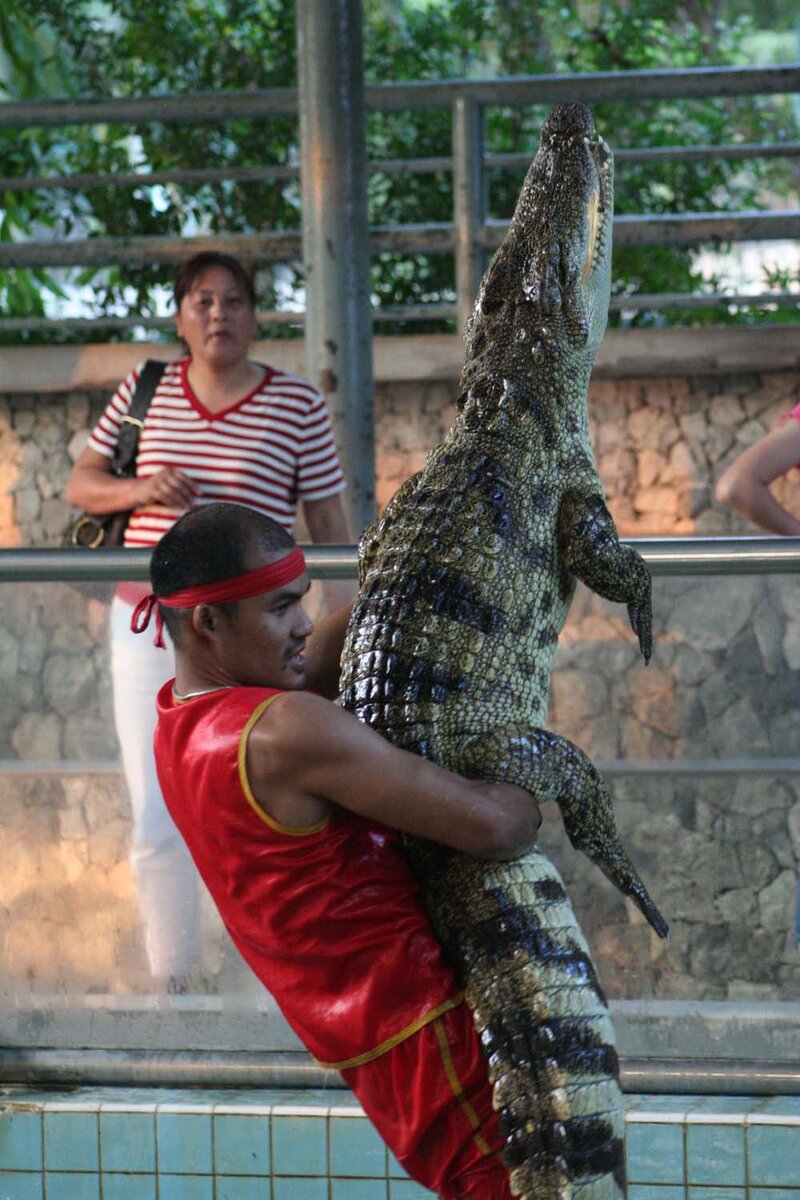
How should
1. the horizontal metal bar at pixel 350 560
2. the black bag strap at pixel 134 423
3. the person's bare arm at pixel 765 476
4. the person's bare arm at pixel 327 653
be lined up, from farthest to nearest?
the black bag strap at pixel 134 423 < the person's bare arm at pixel 765 476 < the horizontal metal bar at pixel 350 560 < the person's bare arm at pixel 327 653

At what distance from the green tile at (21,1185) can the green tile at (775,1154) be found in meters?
1.22

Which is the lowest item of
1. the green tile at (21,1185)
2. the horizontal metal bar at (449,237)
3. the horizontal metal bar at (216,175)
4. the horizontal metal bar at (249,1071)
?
the green tile at (21,1185)

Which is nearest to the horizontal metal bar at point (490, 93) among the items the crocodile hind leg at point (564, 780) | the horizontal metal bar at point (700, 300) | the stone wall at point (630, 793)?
the horizontal metal bar at point (700, 300)

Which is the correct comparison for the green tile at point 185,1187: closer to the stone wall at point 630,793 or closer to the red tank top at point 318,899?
the stone wall at point 630,793

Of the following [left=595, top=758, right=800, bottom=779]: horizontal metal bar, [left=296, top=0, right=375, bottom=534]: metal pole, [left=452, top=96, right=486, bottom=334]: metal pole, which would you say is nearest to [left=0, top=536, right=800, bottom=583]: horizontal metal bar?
[left=595, top=758, right=800, bottom=779]: horizontal metal bar

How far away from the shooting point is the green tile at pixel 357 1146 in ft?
8.33

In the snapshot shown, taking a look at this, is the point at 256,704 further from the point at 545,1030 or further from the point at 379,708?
the point at 545,1030

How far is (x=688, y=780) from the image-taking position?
248cm

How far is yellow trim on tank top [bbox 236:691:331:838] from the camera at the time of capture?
1.52 m

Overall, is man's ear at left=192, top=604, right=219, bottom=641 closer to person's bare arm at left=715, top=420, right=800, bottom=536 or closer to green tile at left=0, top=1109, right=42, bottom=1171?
green tile at left=0, top=1109, right=42, bottom=1171

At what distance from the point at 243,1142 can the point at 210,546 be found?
139cm

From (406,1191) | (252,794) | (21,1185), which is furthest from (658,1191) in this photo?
(252,794)

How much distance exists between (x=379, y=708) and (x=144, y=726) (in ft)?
3.70

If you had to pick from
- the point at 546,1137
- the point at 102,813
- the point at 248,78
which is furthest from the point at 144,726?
the point at 248,78
